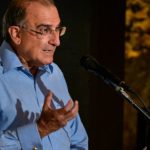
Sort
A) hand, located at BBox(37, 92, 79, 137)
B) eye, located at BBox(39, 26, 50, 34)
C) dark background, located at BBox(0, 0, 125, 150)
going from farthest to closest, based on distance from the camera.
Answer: dark background, located at BBox(0, 0, 125, 150) → eye, located at BBox(39, 26, 50, 34) → hand, located at BBox(37, 92, 79, 137)

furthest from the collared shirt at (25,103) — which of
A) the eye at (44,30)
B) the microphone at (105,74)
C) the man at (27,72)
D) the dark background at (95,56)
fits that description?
the dark background at (95,56)

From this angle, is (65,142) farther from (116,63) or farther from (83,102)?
(116,63)

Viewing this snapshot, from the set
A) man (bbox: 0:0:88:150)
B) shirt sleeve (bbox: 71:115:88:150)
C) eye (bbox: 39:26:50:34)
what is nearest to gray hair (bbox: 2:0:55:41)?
man (bbox: 0:0:88:150)

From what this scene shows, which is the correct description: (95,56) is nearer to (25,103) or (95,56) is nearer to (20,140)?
(25,103)

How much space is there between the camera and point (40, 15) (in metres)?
2.05

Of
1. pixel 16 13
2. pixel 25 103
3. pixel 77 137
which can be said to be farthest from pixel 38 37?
pixel 77 137


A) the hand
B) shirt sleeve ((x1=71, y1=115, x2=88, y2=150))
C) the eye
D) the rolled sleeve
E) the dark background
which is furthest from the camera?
the dark background

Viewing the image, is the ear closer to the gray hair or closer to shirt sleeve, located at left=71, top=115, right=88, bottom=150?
the gray hair

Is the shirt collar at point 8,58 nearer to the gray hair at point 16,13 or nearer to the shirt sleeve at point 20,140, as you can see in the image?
the gray hair at point 16,13

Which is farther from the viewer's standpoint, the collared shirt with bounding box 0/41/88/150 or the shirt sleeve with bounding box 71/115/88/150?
the shirt sleeve with bounding box 71/115/88/150

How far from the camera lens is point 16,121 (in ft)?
6.46

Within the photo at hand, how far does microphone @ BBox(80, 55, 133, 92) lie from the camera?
1.74 meters

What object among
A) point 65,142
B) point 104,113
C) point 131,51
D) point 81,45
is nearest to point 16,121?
point 65,142

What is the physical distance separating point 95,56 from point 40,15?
1.23m
